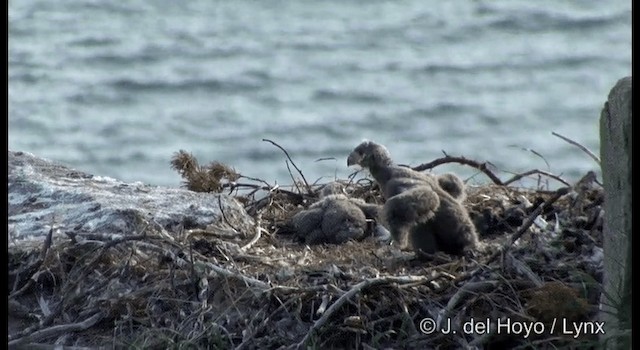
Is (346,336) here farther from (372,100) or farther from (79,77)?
(79,77)

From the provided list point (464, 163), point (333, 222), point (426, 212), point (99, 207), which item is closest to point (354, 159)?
point (333, 222)

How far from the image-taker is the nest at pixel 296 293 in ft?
24.4

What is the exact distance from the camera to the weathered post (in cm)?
684

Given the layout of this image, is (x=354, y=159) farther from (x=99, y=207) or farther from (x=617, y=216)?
(x=617, y=216)

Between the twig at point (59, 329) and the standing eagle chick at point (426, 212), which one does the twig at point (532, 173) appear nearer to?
the standing eagle chick at point (426, 212)

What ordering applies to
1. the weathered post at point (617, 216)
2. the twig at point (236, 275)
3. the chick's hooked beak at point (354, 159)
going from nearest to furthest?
the weathered post at point (617, 216) → the twig at point (236, 275) → the chick's hooked beak at point (354, 159)

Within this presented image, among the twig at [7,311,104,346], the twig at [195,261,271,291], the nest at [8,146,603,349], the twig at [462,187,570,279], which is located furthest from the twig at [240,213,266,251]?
the twig at [462,187,570,279]

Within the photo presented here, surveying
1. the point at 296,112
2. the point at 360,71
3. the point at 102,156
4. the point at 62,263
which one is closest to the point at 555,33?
the point at 360,71

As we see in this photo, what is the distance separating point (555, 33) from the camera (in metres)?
24.1

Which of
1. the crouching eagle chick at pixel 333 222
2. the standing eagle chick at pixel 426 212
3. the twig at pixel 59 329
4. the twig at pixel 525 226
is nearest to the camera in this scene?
the twig at pixel 59 329

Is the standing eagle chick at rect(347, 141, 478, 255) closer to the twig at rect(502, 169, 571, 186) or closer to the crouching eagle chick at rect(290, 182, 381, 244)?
the crouching eagle chick at rect(290, 182, 381, 244)

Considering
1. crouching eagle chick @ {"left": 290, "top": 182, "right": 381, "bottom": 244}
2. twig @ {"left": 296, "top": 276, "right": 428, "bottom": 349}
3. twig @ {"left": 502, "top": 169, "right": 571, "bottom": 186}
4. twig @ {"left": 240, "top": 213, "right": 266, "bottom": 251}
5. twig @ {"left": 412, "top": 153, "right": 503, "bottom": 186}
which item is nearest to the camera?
twig @ {"left": 296, "top": 276, "right": 428, "bottom": 349}

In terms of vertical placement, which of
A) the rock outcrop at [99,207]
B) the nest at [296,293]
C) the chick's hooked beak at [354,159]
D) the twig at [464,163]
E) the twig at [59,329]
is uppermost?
the chick's hooked beak at [354,159]

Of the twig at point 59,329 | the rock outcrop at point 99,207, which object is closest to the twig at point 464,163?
the rock outcrop at point 99,207
